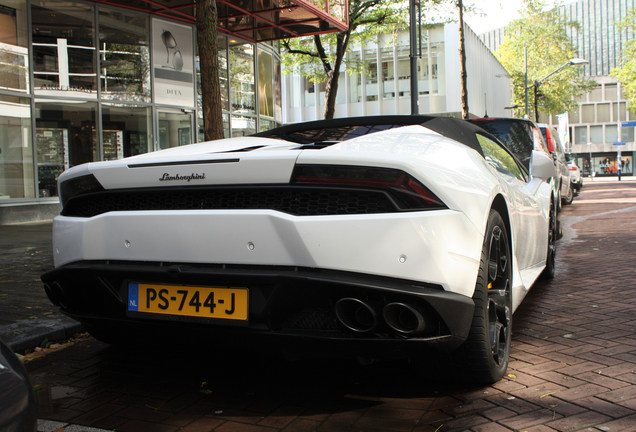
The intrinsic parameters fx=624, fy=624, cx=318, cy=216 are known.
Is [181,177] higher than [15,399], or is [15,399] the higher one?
[181,177]

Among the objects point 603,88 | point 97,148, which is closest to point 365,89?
point 97,148

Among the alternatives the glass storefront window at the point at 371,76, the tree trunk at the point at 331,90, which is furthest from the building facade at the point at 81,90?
the glass storefront window at the point at 371,76

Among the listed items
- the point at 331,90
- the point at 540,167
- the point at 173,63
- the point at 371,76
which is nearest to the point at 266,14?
the point at 173,63

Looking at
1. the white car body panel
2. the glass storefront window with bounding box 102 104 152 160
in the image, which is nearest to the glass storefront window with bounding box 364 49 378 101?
the glass storefront window with bounding box 102 104 152 160

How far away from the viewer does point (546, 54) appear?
4988 cm

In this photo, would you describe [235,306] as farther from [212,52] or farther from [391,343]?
[212,52]

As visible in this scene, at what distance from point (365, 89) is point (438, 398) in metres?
43.8

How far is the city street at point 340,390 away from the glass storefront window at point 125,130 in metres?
11.3

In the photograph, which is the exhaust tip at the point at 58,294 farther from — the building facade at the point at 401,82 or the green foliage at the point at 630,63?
the green foliage at the point at 630,63

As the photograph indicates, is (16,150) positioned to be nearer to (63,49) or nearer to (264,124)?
(63,49)

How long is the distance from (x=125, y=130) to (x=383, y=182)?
13750 mm

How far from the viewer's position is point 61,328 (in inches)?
163

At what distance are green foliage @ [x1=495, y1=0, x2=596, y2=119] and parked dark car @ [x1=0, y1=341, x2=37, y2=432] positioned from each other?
163ft

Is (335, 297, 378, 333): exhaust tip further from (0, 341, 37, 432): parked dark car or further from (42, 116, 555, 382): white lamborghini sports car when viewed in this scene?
(0, 341, 37, 432): parked dark car
